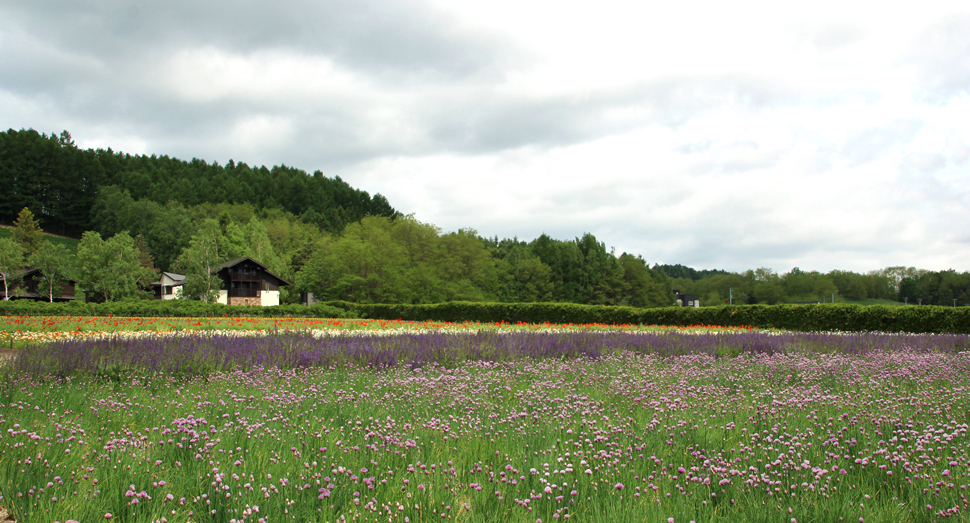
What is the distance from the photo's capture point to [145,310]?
31984 millimetres

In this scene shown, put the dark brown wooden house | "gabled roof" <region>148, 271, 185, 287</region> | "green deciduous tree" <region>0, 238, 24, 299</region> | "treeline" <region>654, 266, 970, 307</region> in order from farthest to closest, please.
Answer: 1. "treeline" <region>654, 266, 970, 307</region>
2. "gabled roof" <region>148, 271, 185, 287</region>
3. the dark brown wooden house
4. "green deciduous tree" <region>0, 238, 24, 299</region>

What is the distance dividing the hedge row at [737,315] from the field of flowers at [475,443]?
1157 cm

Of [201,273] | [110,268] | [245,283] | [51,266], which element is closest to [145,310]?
[110,268]

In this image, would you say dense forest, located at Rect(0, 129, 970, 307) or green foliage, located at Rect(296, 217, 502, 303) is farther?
dense forest, located at Rect(0, 129, 970, 307)

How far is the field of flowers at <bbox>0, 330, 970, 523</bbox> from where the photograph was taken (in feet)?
9.30

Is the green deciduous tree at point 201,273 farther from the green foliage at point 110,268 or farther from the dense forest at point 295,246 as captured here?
the green foliage at point 110,268

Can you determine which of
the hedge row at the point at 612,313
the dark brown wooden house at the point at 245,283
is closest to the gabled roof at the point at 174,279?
the dark brown wooden house at the point at 245,283

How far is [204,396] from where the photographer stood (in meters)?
5.68

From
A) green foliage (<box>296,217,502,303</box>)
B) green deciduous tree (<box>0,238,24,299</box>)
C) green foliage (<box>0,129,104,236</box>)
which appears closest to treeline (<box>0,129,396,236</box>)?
green foliage (<box>0,129,104,236</box>)

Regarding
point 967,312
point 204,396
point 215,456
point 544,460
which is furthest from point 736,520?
point 967,312

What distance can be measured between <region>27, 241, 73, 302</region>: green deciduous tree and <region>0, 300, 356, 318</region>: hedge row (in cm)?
2355

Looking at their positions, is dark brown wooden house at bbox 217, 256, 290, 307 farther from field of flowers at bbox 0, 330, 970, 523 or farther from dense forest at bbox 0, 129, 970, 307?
field of flowers at bbox 0, 330, 970, 523

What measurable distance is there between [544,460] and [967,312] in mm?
19402

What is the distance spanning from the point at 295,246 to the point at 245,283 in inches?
855
